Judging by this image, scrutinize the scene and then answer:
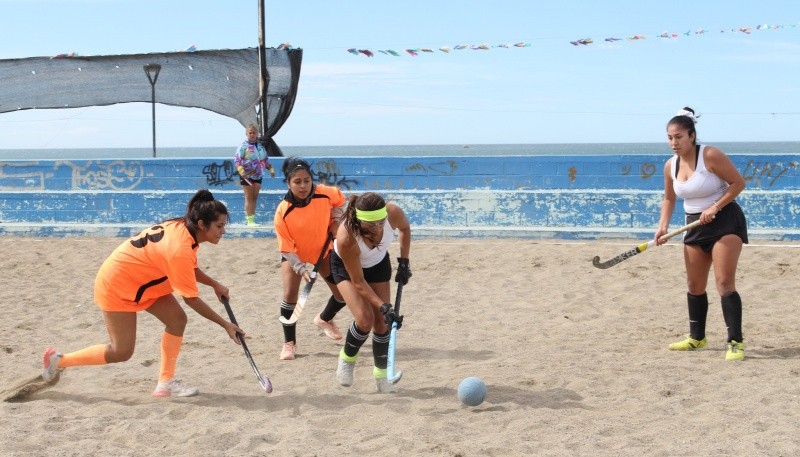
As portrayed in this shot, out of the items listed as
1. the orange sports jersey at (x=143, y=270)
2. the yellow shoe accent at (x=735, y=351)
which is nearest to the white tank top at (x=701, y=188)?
the yellow shoe accent at (x=735, y=351)

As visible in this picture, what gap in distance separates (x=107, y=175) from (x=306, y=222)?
902 cm

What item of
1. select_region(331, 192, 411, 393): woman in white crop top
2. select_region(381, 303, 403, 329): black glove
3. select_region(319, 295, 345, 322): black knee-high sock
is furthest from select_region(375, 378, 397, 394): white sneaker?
select_region(319, 295, 345, 322): black knee-high sock

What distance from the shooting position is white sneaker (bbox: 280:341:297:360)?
260 inches

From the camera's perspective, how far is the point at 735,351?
19.8 feet

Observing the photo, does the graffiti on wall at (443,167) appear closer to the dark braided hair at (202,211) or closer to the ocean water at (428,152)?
the dark braided hair at (202,211)

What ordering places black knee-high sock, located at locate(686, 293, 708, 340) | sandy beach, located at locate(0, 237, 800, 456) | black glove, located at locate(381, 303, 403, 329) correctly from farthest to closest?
black knee-high sock, located at locate(686, 293, 708, 340)
black glove, located at locate(381, 303, 403, 329)
sandy beach, located at locate(0, 237, 800, 456)

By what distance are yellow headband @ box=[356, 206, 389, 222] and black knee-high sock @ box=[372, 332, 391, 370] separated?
2.65ft

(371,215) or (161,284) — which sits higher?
(371,215)

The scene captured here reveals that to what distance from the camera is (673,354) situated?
630 centimetres

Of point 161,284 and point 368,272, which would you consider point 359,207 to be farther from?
point 161,284

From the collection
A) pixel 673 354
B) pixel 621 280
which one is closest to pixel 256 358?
pixel 673 354

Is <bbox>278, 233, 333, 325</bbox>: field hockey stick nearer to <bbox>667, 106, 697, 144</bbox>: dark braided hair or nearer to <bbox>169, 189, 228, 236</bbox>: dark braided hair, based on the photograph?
<bbox>169, 189, 228, 236</bbox>: dark braided hair

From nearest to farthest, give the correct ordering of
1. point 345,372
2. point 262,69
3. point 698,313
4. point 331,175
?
point 345,372
point 698,313
point 331,175
point 262,69

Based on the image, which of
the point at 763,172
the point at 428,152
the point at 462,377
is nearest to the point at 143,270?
the point at 462,377
